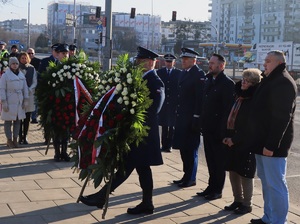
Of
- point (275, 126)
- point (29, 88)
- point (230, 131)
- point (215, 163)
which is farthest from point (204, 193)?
point (29, 88)

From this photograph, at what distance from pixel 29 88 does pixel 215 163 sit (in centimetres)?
520

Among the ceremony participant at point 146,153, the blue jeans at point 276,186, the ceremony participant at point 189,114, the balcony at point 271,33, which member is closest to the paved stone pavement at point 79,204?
the ceremony participant at point 146,153

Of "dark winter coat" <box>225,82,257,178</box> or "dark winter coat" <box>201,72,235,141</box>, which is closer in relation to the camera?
"dark winter coat" <box>225,82,257,178</box>

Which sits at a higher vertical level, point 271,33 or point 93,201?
point 271,33

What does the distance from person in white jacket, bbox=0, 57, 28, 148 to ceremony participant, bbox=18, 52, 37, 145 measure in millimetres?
342

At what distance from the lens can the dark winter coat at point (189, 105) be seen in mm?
8109

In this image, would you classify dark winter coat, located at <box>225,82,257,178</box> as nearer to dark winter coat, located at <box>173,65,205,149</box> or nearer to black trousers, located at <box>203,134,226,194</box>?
black trousers, located at <box>203,134,226,194</box>

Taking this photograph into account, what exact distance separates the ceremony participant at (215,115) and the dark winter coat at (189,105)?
0.45 m

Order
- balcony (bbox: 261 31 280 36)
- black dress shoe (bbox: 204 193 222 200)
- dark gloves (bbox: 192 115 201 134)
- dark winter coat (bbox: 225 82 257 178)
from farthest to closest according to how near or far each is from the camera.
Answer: balcony (bbox: 261 31 280 36)
dark gloves (bbox: 192 115 201 134)
black dress shoe (bbox: 204 193 222 200)
dark winter coat (bbox: 225 82 257 178)

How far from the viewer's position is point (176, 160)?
1035cm

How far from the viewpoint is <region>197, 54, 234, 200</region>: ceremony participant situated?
7.39 meters

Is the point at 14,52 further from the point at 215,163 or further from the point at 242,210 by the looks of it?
the point at 242,210

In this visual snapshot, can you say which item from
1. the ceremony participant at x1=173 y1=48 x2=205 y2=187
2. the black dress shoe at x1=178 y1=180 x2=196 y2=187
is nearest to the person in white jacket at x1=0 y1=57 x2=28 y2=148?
the ceremony participant at x1=173 y1=48 x2=205 y2=187

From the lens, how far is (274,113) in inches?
229
